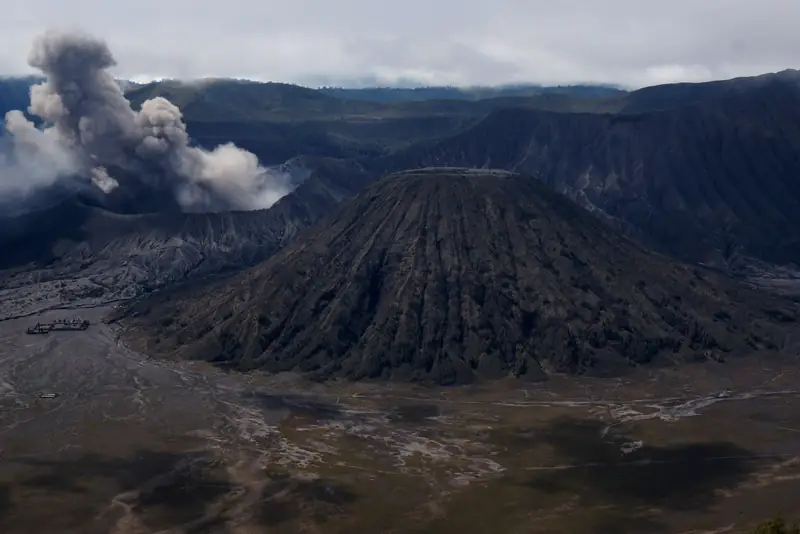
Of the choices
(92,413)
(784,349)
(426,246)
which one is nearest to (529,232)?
(426,246)

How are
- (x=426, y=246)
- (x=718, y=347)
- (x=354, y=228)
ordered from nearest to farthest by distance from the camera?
1. (x=718, y=347)
2. (x=426, y=246)
3. (x=354, y=228)

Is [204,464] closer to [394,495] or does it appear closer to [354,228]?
[394,495]

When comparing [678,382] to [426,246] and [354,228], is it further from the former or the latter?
[354,228]

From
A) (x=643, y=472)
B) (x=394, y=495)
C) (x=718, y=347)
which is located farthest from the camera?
(x=718, y=347)

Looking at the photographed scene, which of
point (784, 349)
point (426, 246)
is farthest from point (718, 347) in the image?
point (426, 246)

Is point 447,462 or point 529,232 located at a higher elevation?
point 529,232

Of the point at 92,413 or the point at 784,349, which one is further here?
the point at 784,349

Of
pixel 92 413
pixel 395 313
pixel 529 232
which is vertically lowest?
pixel 92 413
